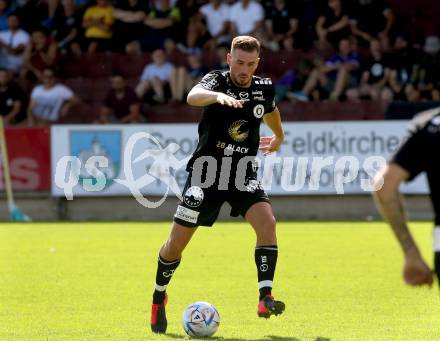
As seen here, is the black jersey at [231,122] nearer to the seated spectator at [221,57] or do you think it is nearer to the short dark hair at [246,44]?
Result: the short dark hair at [246,44]

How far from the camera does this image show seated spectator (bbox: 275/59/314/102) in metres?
20.5

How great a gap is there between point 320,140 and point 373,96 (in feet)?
5.84

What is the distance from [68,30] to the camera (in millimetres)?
22500

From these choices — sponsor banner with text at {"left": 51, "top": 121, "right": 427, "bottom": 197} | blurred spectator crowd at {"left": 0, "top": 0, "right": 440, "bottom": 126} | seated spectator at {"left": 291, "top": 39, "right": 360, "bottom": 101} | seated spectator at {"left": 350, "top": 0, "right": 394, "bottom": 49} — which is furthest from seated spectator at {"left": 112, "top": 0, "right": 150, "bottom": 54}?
seated spectator at {"left": 350, "top": 0, "right": 394, "bottom": 49}

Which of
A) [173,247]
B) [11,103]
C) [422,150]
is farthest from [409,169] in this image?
[11,103]

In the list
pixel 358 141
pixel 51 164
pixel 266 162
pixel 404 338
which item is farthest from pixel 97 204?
pixel 404 338

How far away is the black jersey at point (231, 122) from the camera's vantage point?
25.8 feet

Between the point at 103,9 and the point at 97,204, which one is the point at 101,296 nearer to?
the point at 97,204

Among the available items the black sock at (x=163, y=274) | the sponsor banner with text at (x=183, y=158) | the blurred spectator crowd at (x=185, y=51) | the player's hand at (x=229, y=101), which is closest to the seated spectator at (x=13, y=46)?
the blurred spectator crowd at (x=185, y=51)

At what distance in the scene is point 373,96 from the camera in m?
20.2

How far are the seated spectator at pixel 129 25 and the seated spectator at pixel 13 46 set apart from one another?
1918 millimetres

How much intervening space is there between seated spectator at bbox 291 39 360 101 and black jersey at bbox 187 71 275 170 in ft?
41.0

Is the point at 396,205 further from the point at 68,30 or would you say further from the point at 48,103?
the point at 68,30

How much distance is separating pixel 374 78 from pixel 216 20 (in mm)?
3600
